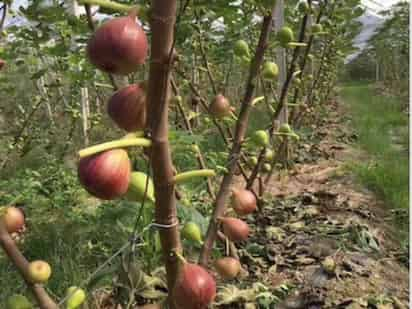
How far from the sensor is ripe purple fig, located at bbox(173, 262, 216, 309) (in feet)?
2.04

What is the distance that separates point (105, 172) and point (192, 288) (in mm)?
235

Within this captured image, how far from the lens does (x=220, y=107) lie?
1.14 m

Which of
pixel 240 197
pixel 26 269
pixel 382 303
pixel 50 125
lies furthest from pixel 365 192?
pixel 50 125

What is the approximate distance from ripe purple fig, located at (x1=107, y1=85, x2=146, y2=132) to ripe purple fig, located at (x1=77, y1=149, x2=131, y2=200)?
Answer: 4cm

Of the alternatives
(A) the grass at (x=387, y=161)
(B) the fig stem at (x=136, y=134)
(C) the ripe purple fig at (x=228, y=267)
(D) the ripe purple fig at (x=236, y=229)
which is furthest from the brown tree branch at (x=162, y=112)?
(A) the grass at (x=387, y=161)

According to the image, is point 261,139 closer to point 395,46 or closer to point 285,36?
point 285,36

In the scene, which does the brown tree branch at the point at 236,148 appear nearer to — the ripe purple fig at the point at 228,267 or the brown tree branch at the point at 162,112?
the ripe purple fig at the point at 228,267

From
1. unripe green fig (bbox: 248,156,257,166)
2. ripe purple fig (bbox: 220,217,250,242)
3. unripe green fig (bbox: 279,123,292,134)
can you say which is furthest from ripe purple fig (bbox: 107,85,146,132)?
unripe green fig (bbox: 248,156,257,166)

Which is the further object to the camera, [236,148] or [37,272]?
[236,148]

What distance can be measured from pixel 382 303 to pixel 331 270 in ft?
0.73

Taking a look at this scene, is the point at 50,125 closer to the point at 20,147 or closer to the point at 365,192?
the point at 20,147

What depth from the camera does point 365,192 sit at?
2854 millimetres

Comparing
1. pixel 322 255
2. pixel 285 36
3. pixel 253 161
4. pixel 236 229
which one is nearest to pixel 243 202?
pixel 236 229

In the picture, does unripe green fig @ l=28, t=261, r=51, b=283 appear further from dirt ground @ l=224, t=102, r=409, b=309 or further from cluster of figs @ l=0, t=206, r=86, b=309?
dirt ground @ l=224, t=102, r=409, b=309
